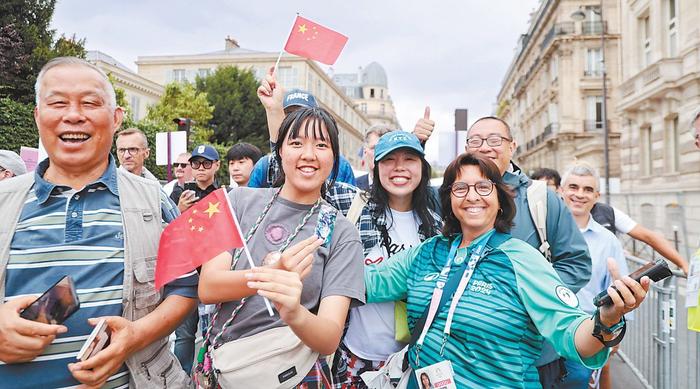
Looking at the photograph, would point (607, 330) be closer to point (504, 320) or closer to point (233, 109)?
point (504, 320)

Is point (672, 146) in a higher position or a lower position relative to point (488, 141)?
higher

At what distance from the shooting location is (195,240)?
6.77ft

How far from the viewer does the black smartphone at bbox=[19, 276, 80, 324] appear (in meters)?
1.73

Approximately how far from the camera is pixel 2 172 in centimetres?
456

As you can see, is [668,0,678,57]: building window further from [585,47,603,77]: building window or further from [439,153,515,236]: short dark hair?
[439,153,515,236]: short dark hair

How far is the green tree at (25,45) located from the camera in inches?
661

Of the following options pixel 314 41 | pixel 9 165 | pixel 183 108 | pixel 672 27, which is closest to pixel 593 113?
pixel 672 27

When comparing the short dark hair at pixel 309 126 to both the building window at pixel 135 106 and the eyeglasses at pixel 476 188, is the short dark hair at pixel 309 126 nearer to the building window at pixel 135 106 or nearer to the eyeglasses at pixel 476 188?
the eyeglasses at pixel 476 188

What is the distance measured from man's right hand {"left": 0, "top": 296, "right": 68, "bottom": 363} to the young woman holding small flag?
0.56 meters

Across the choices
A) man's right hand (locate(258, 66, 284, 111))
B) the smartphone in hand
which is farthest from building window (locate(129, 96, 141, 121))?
the smartphone in hand

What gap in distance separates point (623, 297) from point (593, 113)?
4321 centimetres

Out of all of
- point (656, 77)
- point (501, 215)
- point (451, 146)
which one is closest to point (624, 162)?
point (656, 77)

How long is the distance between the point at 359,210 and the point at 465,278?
0.83 metres

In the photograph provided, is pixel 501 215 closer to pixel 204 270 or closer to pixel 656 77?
pixel 204 270
